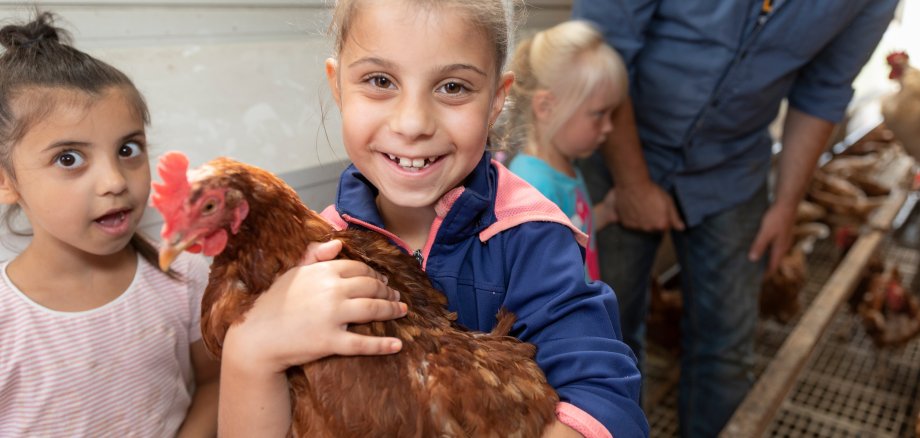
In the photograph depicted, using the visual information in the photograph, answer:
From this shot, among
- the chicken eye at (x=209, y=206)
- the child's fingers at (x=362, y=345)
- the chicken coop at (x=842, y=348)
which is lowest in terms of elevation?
the chicken coop at (x=842, y=348)

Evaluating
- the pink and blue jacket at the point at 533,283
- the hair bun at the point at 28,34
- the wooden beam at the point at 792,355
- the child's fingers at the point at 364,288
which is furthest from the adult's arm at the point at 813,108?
the hair bun at the point at 28,34

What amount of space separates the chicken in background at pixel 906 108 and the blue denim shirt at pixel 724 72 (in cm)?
Answer: 81

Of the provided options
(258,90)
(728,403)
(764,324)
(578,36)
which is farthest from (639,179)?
(764,324)

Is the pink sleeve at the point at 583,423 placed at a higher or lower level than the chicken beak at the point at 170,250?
lower

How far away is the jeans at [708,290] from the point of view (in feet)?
6.28

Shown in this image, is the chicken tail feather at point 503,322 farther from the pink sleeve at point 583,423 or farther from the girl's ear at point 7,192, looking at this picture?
the girl's ear at point 7,192

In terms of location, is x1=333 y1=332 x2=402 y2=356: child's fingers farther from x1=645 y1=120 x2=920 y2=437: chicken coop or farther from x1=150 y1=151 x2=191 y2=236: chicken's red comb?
x1=645 y1=120 x2=920 y2=437: chicken coop

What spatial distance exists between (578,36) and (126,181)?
113cm

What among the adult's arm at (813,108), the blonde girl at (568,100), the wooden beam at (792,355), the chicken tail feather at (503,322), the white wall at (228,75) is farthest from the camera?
the adult's arm at (813,108)

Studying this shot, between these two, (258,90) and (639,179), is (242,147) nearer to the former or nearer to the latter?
(258,90)

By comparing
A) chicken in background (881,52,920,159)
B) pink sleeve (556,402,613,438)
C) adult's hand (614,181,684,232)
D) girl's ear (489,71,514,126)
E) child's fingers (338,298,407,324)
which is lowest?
adult's hand (614,181,684,232)

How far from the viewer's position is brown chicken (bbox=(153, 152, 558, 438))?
26.2 inches

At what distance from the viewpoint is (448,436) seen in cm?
69

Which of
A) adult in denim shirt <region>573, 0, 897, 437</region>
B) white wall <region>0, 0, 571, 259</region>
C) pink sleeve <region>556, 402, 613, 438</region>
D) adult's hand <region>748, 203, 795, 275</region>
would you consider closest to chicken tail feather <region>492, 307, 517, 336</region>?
pink sleeve <region>556, 402, 613, 438</region>
